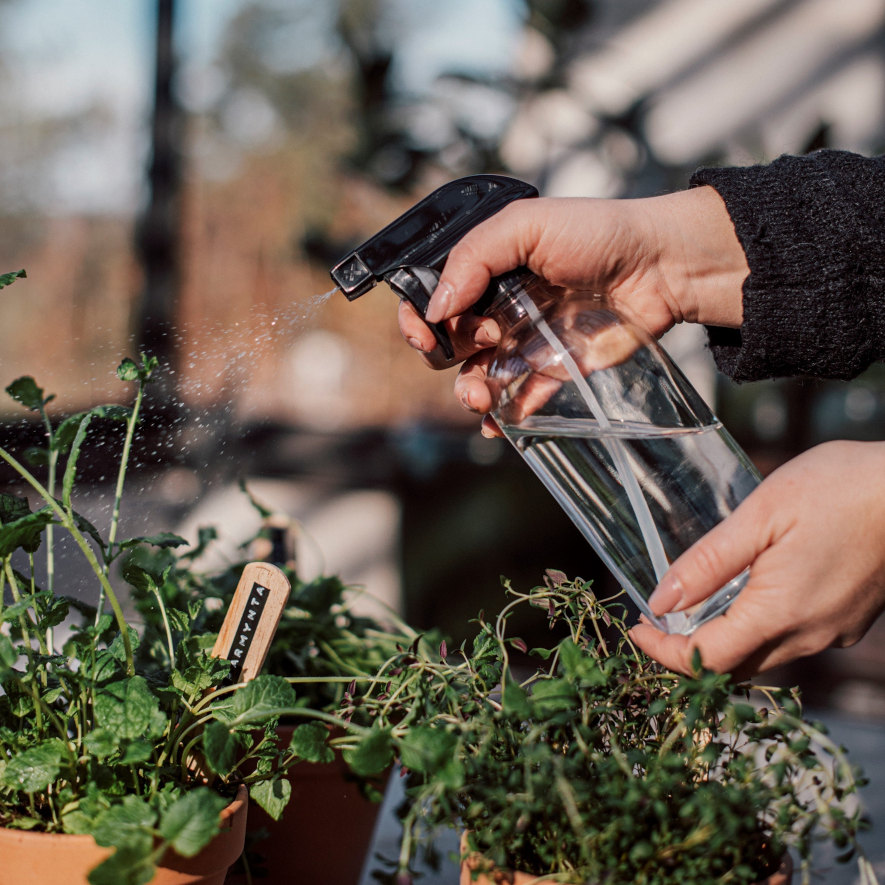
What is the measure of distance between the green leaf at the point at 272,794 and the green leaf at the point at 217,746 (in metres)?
0.06

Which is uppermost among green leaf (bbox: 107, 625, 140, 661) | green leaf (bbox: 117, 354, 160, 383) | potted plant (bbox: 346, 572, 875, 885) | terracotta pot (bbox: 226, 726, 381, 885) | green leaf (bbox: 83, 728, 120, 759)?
green leaf (bbox: 117, 354, 160, 383)

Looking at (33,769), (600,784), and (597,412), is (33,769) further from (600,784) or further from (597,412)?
(597,412)

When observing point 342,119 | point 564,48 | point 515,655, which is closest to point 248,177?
point 342,119

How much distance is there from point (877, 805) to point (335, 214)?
402 cm

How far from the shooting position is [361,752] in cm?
40

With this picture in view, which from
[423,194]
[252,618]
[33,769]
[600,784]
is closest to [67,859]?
[33,769]

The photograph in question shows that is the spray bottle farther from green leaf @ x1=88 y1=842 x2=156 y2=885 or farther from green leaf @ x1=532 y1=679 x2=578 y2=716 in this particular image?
green leaf @ x1=88 y1=842 x2=156 y2=885

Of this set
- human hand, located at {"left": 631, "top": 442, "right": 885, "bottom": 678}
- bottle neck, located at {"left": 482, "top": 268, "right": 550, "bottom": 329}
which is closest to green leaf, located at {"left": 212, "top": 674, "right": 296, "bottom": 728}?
human hand, located at {"left": 631, "top": 442, "right": 885, "bottom": 678}

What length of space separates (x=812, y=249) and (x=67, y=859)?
2.20ft

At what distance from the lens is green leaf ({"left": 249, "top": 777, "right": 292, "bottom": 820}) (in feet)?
1.55

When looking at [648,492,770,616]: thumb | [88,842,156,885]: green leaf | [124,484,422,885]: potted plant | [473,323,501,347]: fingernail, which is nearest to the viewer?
[88,842,156,885]: green leaf

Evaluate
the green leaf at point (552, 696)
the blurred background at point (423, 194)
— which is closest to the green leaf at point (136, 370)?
the blurred background at point (423, 194)

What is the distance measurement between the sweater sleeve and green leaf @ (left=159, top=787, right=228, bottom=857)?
579 millimetres

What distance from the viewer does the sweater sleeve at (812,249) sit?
0.67 metres
